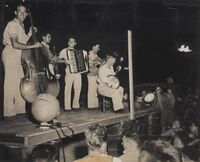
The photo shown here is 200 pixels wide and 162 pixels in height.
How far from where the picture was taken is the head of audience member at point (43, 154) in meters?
2.06

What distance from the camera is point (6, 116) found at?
6.98 ft

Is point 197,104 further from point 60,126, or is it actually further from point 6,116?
point 6,116

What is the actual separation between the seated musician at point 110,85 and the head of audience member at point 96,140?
0.15 metres

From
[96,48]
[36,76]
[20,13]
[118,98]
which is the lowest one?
[118,98]

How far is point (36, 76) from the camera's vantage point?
209 cm

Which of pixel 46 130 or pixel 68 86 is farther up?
pixel 68 86

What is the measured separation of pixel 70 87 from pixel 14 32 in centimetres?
35

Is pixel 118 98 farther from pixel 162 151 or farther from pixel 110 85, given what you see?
pixel 162 151

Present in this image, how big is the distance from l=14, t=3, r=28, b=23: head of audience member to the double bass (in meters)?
0.02

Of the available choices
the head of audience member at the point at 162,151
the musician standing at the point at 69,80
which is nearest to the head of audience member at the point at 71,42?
the musician standing at the point at 69,80

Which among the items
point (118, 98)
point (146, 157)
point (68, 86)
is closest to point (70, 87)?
point (68, 86)

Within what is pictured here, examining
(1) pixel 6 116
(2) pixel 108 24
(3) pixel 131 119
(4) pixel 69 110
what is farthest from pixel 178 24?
(1) pixel 6 116

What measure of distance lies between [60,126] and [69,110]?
10cm

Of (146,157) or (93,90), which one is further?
(93,90)
